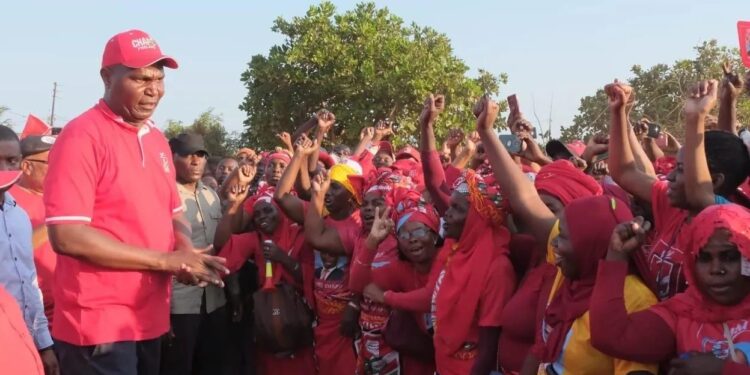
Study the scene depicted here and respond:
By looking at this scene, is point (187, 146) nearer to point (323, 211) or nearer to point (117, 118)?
point (323, 211)

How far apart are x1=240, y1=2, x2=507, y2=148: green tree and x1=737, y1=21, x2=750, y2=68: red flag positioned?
1518 cm

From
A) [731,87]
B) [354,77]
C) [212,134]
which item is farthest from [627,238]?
[212,134]

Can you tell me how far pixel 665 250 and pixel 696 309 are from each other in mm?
687

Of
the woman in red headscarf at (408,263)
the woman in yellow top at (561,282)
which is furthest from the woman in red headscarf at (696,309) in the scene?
the woman in red headscarf at (408,263)

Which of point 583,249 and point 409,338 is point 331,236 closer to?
point 409,338

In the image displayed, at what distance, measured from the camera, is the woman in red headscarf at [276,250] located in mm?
6395

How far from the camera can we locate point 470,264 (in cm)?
434

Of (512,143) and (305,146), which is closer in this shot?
(512,143)

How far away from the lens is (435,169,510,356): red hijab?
4.31 metres

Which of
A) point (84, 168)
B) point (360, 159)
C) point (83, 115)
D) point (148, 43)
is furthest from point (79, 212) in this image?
point (360, 159)

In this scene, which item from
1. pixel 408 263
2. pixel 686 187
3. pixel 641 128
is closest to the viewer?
pixel 686 187

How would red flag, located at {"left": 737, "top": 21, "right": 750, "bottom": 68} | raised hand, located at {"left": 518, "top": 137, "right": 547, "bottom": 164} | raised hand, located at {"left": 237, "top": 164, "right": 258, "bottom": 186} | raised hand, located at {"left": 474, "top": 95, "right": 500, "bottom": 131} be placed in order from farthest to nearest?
raised hand, located at {"left": 237, "top": 164, "right": 258, "bottom": 186} < raised hand, located at {"left": 518, "top": 137, "right": 547, "bottom": 164} < red flag, located at {"left": 737, "top": 21, "right": 750, "bottom": 68} < raised hand, located at {"left": 474, "top": 95, "right": 500, "bottom": 131}

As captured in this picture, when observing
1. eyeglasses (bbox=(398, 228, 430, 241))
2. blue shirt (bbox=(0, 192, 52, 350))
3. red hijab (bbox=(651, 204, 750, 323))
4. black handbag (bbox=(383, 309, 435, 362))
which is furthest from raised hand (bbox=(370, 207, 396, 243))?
red hijab (bbox=(651, 204, 750, 323))

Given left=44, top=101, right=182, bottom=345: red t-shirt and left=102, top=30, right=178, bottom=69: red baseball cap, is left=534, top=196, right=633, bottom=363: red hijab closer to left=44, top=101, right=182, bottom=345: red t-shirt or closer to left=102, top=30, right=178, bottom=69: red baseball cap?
left=44, top=101, right=182, bottom=345: red t-shirt
